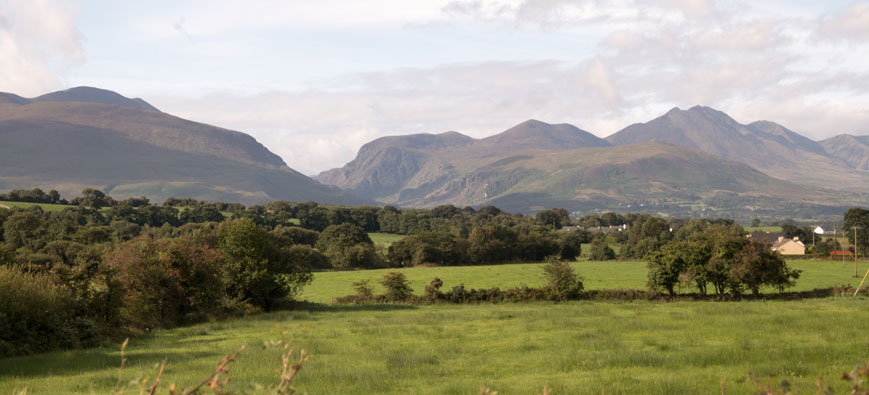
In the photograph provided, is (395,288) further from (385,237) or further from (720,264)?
(385,237)

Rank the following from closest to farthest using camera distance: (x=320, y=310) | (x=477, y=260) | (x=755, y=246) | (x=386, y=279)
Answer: (x=320, y=310)
(x=755, y=246)
(x=386, y=279)
(x=477, y=260)

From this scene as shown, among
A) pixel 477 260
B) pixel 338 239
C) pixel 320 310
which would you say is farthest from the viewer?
pixel 338 239

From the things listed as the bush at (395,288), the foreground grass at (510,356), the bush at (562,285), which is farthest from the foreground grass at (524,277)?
the foreground grass at (510,356)

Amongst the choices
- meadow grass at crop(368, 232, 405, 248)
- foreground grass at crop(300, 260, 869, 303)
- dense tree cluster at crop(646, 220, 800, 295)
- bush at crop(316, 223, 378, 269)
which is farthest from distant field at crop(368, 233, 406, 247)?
dense tree cluster at crop(646, 220, 800, 295)

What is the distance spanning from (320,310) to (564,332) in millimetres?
21644

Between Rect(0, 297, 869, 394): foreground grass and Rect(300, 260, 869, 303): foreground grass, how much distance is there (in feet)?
88.9

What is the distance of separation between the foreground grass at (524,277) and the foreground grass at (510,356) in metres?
27.1

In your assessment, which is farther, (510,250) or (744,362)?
(510,250)

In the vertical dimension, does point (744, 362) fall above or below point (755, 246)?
below

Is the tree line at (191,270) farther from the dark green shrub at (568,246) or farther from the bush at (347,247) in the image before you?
the dark green shrub at (568,246)

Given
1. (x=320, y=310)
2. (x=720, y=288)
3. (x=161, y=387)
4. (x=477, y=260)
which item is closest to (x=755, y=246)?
(x=720, y=288)

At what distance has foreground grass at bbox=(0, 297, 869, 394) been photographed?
14938 mm

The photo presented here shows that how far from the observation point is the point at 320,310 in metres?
42.4

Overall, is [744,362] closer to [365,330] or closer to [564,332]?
[564,332]
